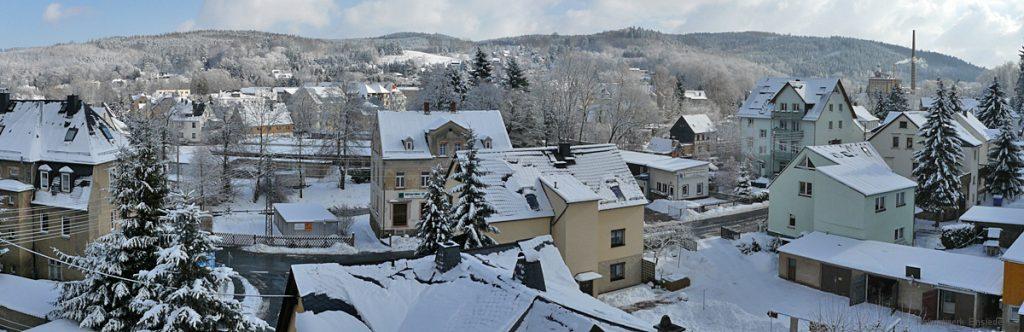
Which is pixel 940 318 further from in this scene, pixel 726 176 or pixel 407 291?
pixel 726 176

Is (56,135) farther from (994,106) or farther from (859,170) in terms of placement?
(994,106)

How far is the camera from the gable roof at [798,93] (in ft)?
207

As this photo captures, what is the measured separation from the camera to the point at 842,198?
36969mm

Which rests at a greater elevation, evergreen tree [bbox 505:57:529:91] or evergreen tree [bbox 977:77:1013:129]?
evergreen tree [bbox 505:57:529:91]

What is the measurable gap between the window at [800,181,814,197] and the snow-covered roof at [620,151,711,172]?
674 inches

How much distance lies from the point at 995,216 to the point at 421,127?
29.8 metres

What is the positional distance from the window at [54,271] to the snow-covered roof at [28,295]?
2.25m

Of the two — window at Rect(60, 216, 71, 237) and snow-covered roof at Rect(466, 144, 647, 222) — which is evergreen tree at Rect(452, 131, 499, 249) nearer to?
snow-covered roof at Rect(466, 144, 647, 222)

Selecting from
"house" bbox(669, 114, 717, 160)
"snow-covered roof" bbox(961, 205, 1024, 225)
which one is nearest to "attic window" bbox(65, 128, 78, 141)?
"snow-covered roof" bbox(961, 205, 1024, 225)

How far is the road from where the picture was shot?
3431 cm

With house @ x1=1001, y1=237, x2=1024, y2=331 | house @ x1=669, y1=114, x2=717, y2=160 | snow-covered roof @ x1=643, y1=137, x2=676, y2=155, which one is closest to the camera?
house @ x1=1001, y1=237, x2=1024, y2=331

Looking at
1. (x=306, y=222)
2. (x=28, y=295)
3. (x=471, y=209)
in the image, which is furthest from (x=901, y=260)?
(x=28, y=295)

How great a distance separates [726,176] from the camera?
62.1 meters

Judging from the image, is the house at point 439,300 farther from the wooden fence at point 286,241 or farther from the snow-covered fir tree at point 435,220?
the wooden fence at point 286,241
